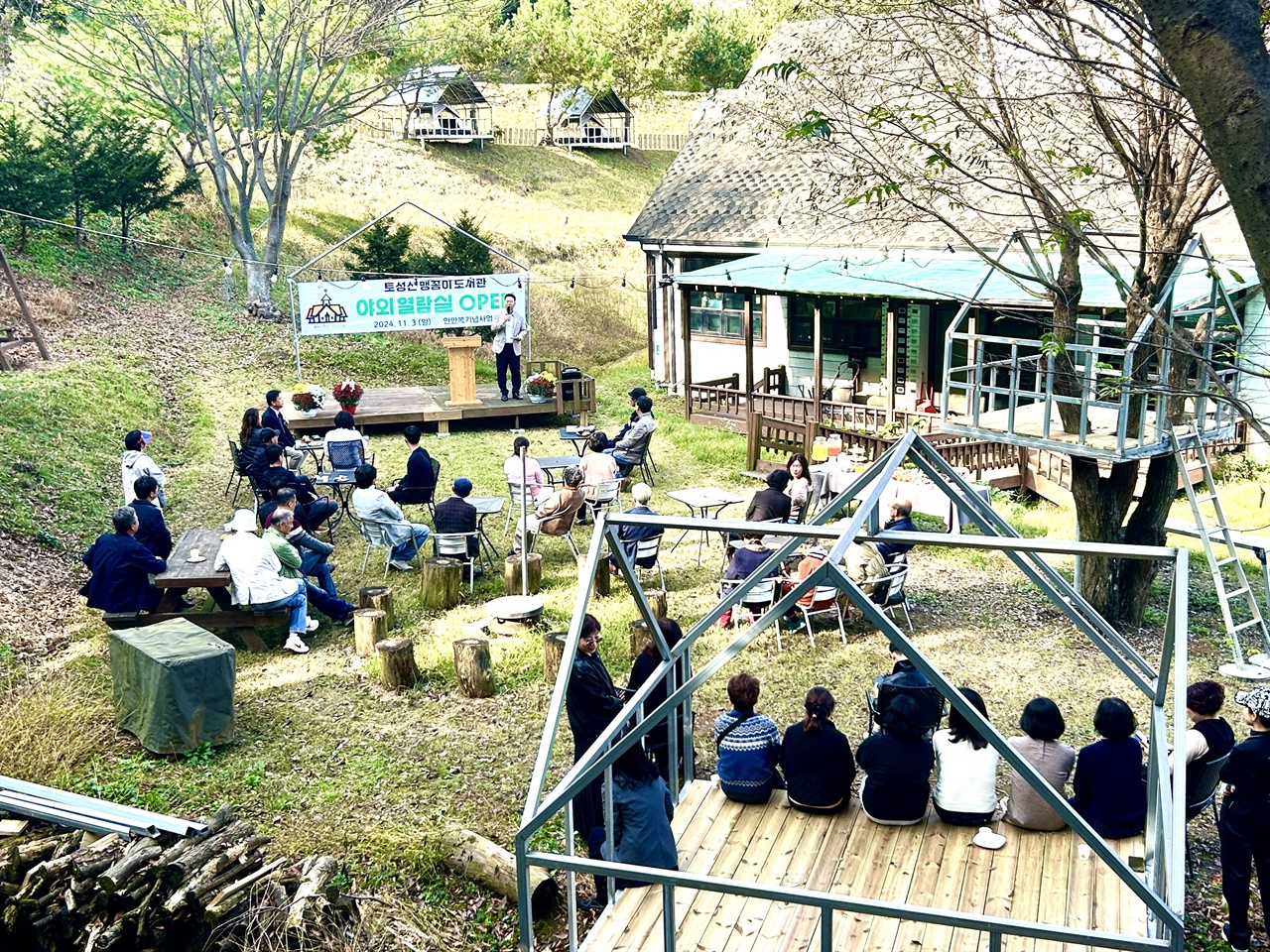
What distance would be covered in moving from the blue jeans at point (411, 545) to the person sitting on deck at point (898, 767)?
24.5ft

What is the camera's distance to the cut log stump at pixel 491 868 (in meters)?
7.39

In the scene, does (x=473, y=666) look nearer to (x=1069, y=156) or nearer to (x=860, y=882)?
(x=860, y=882)

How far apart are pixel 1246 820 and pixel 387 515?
29.1 ft

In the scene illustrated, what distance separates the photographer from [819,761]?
23.1 ft

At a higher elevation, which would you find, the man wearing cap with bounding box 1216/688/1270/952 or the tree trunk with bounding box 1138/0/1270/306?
the tree trunk with bounding box 1138/0/1270/306

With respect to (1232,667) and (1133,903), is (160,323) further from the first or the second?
(1133,903)

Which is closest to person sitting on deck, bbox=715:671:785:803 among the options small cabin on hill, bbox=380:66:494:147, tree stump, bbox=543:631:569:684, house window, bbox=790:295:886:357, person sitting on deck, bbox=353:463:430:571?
tree stump, bbox=543:631:569:684

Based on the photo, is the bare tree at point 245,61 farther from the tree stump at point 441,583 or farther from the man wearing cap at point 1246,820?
the man wearing cap at point 1246,820

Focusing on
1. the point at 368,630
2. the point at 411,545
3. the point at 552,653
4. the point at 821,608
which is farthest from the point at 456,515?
the point at 821,608

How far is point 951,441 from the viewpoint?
16938 millimetres

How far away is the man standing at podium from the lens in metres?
20.7

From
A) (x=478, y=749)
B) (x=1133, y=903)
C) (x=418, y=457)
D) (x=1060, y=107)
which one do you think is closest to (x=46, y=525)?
(x=418, y=457)

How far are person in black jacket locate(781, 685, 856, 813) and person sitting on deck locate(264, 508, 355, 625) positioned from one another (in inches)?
237

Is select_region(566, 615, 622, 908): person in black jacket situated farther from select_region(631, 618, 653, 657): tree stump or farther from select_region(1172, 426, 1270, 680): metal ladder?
select_region(1172, 426, 1270, 680): metal ladder
